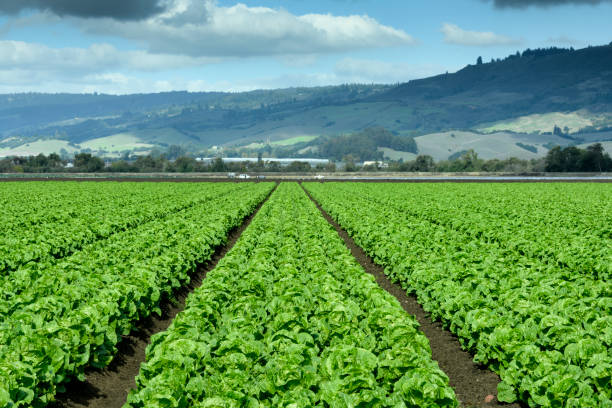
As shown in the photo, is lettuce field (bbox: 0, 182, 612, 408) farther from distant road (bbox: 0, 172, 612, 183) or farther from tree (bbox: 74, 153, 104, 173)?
tree (bbox: 74, 153, 104, 173)

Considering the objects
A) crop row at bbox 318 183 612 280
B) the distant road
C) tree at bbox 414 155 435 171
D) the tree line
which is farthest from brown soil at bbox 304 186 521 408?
tree at bbox 414 155 435 171

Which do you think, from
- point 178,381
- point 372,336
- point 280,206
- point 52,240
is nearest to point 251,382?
point 178,381

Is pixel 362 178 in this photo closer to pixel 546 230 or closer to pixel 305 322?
pixel 546 230

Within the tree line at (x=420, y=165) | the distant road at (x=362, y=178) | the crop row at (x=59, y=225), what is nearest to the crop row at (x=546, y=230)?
the crop row at (x=59, y=225)

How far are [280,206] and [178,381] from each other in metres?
29.5

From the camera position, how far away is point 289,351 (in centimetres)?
851

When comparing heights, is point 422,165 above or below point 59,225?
above

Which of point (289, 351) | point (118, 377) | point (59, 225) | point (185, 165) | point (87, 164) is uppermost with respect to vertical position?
point (87, 164)

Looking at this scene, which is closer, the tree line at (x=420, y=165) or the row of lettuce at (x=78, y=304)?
the row of lettuce at (x=78, y=304)

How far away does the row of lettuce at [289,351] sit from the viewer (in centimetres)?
749

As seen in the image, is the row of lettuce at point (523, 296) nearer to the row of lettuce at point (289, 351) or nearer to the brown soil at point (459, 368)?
the brown soil at point (459, 368)

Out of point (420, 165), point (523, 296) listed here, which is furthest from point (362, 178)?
point (523, 296)

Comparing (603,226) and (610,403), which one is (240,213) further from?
(610,403)

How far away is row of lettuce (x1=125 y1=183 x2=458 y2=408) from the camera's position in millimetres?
7488
